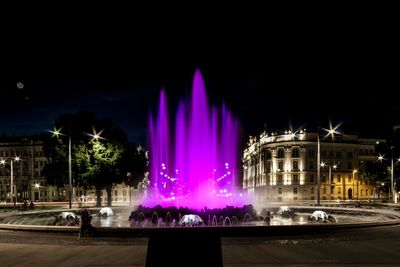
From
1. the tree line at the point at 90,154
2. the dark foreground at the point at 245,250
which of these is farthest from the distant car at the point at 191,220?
the tree line at the point at 90,154

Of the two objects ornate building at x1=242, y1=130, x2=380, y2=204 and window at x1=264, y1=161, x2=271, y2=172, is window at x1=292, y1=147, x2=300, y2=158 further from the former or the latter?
window at x1=264, y1=161, x2=271, y2=172

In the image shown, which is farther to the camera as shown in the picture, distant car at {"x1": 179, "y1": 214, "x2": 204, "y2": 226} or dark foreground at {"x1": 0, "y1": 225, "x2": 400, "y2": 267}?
distant car at {"x1": 179, "y1": 214, "x2": 204, "y2": 226}

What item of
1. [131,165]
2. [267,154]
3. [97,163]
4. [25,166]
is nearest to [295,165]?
[267,154]

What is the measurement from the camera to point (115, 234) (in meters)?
23.9

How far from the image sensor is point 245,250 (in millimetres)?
18469

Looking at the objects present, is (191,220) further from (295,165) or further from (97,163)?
(295,165)

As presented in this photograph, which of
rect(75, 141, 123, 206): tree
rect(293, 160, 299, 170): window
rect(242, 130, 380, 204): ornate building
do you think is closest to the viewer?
rect(75, 141, 123, 206): tree

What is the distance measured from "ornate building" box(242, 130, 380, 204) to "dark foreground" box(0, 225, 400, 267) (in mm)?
112043

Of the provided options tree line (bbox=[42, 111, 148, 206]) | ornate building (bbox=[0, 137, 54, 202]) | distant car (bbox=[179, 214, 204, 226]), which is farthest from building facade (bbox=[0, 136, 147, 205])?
distant car (bbox=[179, 214, 204, 226])

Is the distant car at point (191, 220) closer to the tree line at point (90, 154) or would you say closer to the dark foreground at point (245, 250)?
the dark foreground at point (245, 250)

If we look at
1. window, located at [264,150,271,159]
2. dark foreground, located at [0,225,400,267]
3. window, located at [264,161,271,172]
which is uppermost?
window, located at [264,150,271,159]

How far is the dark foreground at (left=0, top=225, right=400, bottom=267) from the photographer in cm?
1557

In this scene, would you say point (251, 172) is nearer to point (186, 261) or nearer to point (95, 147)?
point (95, 147)

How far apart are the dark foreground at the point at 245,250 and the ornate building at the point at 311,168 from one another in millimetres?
112043
